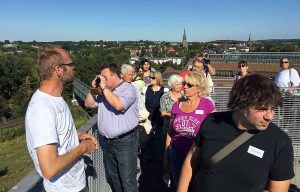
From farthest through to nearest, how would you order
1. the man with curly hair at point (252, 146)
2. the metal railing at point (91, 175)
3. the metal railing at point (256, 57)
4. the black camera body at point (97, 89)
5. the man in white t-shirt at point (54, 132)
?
the metal railing at point (256, 57), the black camera body at point (97, 89), the metal railing at point (91, 175), the man in white t-shirt at point (54, 132), the man with curly hair at point (252, 146)

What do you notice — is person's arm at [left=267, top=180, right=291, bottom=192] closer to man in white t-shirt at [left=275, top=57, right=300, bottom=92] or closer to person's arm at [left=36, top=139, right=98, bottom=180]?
person's arm at [left=36, top=139, right=98, bottom=180]

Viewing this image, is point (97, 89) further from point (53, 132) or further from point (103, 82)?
point (53, 132)

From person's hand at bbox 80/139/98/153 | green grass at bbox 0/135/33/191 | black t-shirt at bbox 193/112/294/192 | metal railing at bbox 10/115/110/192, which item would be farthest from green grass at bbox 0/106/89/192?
black t-shirt at bbox 193/112/294/192

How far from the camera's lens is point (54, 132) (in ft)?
7.39

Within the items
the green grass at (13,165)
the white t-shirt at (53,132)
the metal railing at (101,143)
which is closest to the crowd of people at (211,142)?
the white t-shirt at (53,132)

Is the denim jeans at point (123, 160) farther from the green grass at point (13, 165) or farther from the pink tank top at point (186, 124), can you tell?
the green grass at point (13, 165)

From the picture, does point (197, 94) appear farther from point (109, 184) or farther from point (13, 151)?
point (13, 151)

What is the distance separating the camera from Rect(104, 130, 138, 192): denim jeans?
4020mm

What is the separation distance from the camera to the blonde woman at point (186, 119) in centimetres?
370

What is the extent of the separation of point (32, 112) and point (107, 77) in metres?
1.84

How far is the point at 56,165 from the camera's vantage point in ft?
7.37

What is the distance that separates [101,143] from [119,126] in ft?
1.70

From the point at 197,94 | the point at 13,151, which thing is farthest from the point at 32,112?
the point at 13,151

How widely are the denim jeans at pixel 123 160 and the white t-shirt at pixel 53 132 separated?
1.31 metres
